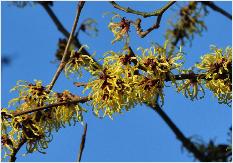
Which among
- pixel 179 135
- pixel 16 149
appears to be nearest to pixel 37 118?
pixel 16 149

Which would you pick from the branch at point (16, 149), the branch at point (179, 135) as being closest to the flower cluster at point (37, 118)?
the branch at point (16, 149)

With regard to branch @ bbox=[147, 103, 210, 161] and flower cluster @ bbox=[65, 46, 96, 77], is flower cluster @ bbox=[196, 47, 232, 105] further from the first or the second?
branch @ bbox=[147, 103, 210, 161]

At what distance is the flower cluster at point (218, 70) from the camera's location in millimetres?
2090

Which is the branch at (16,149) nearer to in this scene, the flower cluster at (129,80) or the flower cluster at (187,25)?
the flower cluster at (129,80)

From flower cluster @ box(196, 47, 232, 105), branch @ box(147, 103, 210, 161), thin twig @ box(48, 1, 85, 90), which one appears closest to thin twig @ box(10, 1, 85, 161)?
thin twig @ box(48, 1, 85, 90)

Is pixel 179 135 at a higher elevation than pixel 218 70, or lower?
higher

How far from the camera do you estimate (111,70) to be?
2.15 meters

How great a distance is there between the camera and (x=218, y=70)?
2100mm

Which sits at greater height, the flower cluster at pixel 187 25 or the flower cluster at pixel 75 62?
the flower cluster at pixel 187 25

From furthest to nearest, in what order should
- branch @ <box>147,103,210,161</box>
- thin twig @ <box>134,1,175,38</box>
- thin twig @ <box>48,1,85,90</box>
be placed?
branch @ <box>147,103,210,161</box> < thin twig @ <box>48,1,85,90</box> < thin twig @ <box>134,1,175,38</box>

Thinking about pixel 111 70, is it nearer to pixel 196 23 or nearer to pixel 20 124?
pixel 20 124

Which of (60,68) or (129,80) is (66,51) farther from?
(129,80)

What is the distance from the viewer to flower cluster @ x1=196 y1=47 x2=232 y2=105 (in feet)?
6.86

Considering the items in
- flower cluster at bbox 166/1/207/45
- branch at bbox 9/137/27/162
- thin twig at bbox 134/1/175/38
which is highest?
flower cluster at bbox 166/1/207/45
